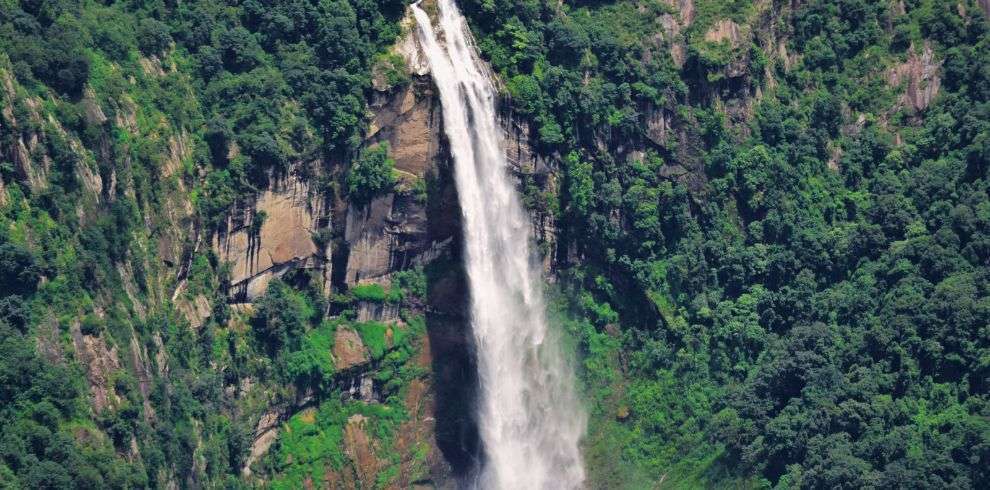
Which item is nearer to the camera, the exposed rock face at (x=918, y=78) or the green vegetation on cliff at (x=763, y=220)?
the green vegetation on cliff at (x=763, y=220)

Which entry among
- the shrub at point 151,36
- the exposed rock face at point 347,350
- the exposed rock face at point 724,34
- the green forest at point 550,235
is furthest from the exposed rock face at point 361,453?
the exposed rock face at point 724,34

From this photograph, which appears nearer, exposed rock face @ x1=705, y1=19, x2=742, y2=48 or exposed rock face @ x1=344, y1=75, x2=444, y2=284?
exposed rock face @ x1=344, y1=75, x2=444, y2=284

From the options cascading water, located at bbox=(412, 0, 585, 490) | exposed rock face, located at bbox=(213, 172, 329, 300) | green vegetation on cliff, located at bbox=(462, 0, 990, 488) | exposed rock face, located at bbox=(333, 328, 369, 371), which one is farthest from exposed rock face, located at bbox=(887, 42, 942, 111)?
exposed rock face, located at bbox=(213, 172, 329, 300)

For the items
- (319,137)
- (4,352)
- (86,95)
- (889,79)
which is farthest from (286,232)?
(889,79)

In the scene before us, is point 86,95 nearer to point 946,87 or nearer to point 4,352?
point 4,352

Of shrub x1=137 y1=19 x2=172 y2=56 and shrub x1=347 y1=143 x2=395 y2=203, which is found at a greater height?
shrub x1=137 y1=19 x2=172 y2=56

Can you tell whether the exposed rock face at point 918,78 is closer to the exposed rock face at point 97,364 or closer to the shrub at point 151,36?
the shrub at point 151,36

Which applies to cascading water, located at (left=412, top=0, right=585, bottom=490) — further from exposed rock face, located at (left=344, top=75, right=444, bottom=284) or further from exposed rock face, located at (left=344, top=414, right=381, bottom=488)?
exposed rock face, located at (left=344, top=414, right=381, bottom=488)
